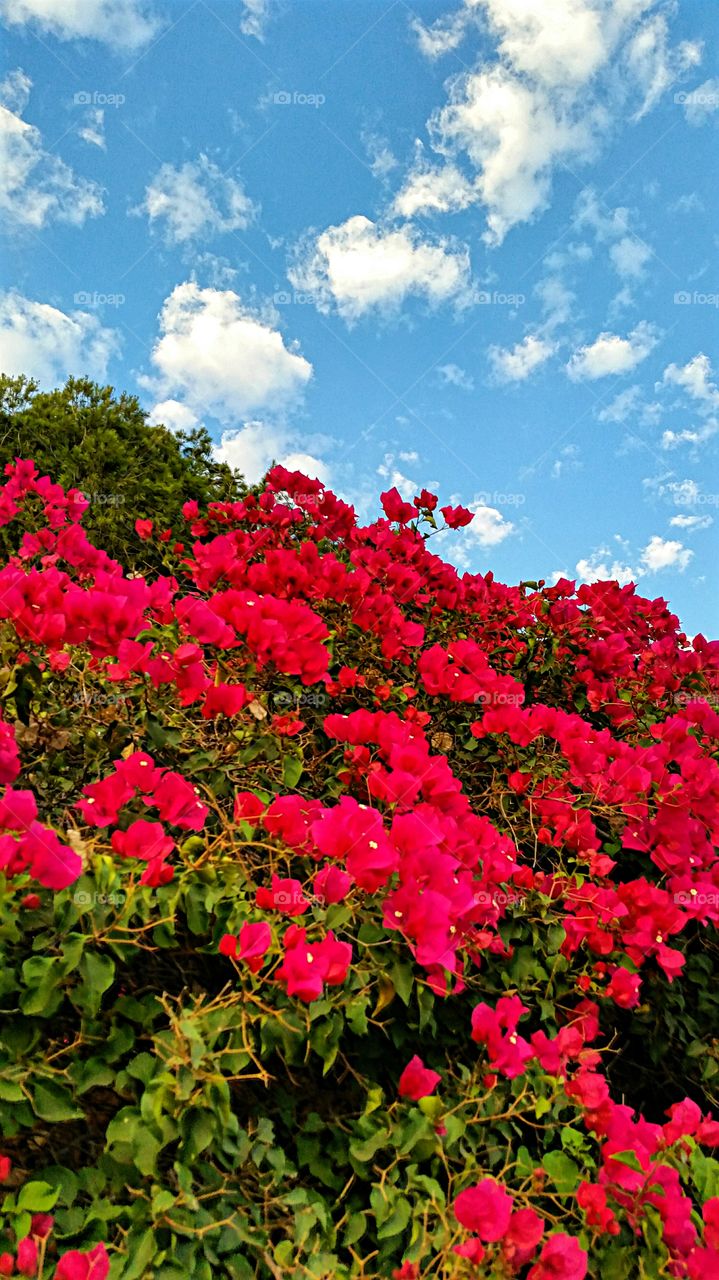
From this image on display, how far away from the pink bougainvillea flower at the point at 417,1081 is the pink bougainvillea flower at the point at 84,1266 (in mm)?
624

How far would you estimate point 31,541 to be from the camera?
3418mm

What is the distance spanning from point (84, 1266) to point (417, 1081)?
68 centimetres

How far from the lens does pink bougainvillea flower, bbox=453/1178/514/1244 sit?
135cm

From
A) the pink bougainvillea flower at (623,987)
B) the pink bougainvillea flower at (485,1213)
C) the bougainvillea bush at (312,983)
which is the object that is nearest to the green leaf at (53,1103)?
the bougainvillea bush at (312,983)

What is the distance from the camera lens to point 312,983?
4.56 ft

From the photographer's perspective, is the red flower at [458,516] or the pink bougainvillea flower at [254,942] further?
the red flower at [458,516]

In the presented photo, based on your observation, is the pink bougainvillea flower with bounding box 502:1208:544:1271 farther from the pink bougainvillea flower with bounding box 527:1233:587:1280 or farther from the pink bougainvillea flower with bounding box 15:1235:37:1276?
the pink bougainvillea flower with bounding box 15:1235:37:1276

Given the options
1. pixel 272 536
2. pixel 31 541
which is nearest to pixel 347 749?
pixel 31 541

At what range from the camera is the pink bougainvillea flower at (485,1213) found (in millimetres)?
1354

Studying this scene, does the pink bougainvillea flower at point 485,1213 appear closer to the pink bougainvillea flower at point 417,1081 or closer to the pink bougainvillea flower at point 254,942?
the pink bougainvillea flower at point 417,1081

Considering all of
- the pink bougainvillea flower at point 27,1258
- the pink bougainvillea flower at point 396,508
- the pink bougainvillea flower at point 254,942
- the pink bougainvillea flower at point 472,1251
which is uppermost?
the pink bougainvillea flower at point 396,508

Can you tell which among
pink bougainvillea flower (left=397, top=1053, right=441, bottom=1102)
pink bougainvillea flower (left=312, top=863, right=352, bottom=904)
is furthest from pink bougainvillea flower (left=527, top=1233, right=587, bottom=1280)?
pink bougainvillea flower (left=312, top=863, right=352, bottom=904)

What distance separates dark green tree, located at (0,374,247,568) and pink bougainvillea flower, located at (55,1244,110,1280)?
574 cm

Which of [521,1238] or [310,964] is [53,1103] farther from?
[521,1238]
